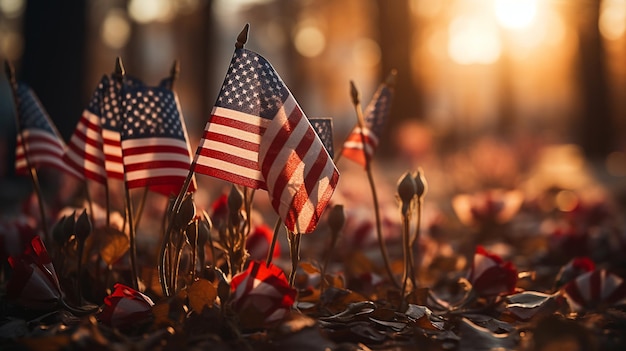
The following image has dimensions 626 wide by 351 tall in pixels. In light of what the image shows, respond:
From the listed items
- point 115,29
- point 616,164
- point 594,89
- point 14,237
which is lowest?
point 616,164

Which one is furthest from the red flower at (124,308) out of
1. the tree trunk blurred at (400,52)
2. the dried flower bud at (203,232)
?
the tree trunk blurred at (400,52)

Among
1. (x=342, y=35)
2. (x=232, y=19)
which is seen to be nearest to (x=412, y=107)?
(x=342, y=35)

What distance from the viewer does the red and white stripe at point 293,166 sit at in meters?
2.18

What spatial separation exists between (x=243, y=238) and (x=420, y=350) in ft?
2.28

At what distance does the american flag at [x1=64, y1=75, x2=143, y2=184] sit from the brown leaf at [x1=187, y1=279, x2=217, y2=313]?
0.67m

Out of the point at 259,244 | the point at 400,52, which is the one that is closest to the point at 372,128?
the point at 259,244

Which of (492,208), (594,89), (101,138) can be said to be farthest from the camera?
(594,89)

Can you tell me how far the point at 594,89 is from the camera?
1532 cm

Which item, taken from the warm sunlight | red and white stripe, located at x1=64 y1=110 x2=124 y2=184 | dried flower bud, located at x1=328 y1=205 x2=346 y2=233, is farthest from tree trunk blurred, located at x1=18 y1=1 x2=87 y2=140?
the warm sunlight

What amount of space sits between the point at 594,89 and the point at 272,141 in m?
14.4

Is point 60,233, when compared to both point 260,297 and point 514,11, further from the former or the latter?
point 514,11

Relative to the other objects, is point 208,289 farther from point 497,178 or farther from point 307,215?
point 497,178

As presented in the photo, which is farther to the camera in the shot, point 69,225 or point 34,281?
point 69,225

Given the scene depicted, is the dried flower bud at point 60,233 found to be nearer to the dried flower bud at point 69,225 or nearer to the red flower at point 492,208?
the dried flower bud at point 69,225
